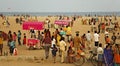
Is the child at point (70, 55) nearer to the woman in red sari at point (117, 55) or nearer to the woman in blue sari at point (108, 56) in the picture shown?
the woman in blue sari at point (108, 56)

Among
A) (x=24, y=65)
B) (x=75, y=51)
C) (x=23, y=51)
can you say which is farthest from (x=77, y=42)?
(x=23, y=51)

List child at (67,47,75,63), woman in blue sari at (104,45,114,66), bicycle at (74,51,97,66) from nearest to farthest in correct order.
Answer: woman in blue sari at (104,45,114,66), bicycle at (74,51,97,66), child at (67,47,75,63)

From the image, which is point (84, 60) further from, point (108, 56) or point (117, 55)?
point (117, 55)

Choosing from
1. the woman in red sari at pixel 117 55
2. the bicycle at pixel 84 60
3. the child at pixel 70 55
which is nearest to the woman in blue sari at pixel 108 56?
the woman in red sari at pixel 117 55

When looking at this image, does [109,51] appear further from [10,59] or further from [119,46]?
[10,59]

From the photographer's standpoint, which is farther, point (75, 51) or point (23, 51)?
point (23, 51)

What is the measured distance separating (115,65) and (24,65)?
16.5ft

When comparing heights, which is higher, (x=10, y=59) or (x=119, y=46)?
(x=119, y=46)

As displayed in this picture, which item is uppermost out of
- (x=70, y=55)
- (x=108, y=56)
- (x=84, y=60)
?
(x=108, y=56)

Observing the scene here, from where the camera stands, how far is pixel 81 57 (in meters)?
16.8

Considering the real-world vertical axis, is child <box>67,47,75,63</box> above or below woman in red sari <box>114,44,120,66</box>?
below

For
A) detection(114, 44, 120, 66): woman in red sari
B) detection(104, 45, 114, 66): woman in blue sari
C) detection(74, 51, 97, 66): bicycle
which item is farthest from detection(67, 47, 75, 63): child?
detection(114, 44, 120, 66): woman in red sari

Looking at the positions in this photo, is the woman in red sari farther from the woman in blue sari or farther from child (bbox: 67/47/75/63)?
child (bbox: 67/47/75/63)

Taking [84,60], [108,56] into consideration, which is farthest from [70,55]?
[108,56]
